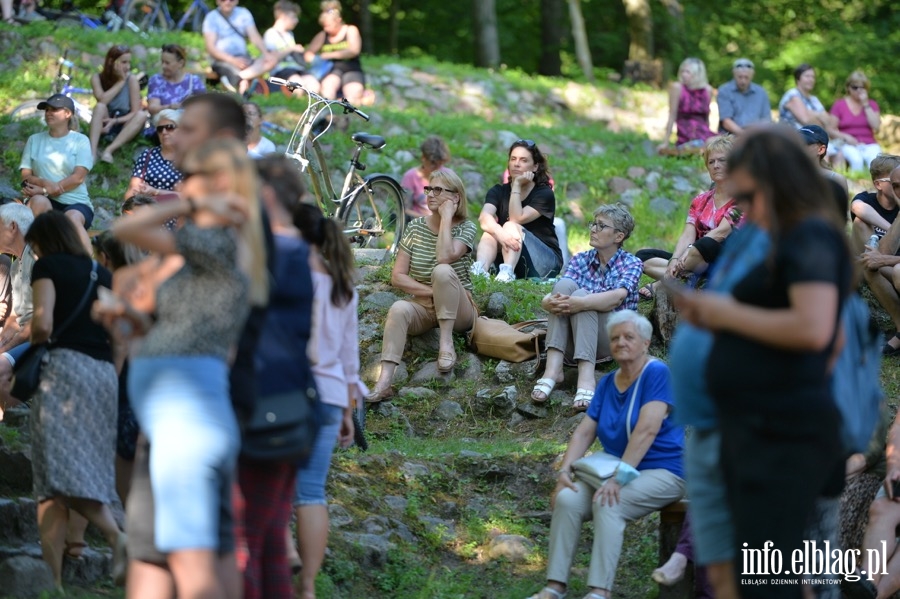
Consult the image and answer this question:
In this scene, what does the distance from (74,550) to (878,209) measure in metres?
6.09

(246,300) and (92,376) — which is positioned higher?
(246,300)

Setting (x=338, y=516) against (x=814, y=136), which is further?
(x=814, y=136)

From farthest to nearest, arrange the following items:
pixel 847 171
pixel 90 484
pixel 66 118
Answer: pixel 847 171 < pixel 66 118 < pixel 90 484

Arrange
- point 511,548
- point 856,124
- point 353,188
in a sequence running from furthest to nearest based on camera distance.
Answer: point 856,124, point 353,188, point 511,548

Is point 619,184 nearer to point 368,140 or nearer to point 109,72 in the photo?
point 368,140

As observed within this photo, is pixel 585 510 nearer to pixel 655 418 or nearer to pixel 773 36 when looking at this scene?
pixel 655 418

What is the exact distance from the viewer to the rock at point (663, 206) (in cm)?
1400

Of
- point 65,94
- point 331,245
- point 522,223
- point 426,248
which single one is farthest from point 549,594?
point 65,94

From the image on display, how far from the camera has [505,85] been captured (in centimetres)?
1906

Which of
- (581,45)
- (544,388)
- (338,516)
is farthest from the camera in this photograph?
(581,45)

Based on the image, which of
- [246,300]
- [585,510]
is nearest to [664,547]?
[585,510]

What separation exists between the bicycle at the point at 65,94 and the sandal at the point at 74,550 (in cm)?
758

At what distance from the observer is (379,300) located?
9664 millimetres

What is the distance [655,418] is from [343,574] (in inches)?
65.3
